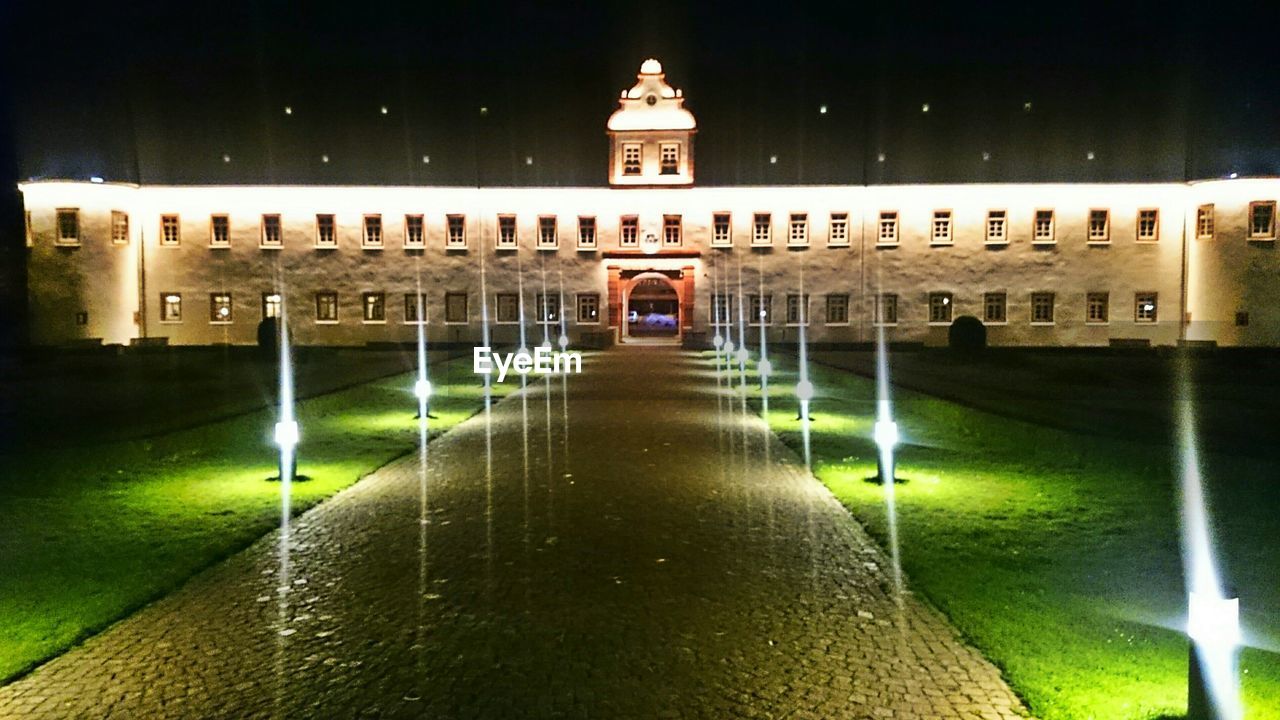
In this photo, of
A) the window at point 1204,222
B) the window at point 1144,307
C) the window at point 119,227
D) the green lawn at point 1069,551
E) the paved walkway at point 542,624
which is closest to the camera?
the paved walkway at point 542,624

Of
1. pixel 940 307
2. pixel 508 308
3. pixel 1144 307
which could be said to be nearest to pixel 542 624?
pixel 508 308

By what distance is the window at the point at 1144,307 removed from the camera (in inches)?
1829

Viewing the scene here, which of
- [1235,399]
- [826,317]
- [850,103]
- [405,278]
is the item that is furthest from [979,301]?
[405,278]

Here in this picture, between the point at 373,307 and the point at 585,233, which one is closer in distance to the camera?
the point at 585,233

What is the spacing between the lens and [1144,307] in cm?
4656

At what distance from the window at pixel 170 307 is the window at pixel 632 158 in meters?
22.5

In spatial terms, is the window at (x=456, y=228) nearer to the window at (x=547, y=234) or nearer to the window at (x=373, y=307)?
the window at (x=547, y=234)

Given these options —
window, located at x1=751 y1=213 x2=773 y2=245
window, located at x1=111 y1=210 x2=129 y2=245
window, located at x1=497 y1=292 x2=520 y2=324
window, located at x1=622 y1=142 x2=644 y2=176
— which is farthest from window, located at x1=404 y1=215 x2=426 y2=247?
window, located at x1=751 y1=213 x2=773 y2=245

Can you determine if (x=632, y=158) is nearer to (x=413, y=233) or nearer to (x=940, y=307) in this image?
(x=413, y=233)

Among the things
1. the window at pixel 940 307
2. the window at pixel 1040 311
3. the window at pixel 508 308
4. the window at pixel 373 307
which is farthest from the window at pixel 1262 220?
the window at pixel 373 307

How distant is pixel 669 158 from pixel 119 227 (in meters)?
26.2

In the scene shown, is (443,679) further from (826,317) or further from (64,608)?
(826,317)

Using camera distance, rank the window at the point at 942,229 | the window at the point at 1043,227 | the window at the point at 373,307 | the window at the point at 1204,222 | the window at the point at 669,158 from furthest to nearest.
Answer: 1. the window at the point at 373,307
2. the window at the point at 669,158
3. the window at the point at 942,229
4. the window at the point at 1043,227
5. the window at the point at 1204,222

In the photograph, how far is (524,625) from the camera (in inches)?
254
